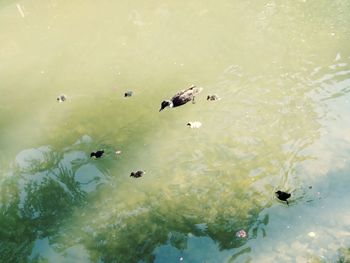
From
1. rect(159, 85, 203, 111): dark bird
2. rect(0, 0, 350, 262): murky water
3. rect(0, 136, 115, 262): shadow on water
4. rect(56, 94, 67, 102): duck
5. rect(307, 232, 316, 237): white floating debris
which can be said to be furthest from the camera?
rect(56, 94, 67, 102): duck

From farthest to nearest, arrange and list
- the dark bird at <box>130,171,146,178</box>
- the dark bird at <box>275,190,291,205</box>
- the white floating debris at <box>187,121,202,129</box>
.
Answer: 1. the white floating debris at <box>187,121,202,129</box>
2. the dark bird at <box>130,171,146,178</box>
3. the dark bird at <box>275,190,291,205</box>

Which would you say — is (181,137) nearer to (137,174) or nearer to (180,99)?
(180,99)

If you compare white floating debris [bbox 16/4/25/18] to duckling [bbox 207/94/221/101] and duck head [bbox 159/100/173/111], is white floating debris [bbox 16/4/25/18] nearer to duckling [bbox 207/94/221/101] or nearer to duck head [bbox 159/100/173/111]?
duck head [bbox 159/100/173/111]

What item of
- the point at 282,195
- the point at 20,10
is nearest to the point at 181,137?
the point at 282,195

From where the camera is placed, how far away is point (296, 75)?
8609 mm

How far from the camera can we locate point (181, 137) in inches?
291

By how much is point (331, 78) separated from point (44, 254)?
6.33 meters

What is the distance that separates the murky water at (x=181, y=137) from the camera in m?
5.80

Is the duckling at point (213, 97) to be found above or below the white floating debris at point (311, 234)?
above

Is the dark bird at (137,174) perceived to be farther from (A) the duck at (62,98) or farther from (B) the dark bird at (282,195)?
(A) the duck at (62,98)

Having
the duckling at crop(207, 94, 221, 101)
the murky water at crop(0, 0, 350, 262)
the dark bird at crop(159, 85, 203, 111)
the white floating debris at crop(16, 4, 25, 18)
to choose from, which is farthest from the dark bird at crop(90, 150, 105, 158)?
the white floating debris at crop(16, 4, 25, 18)

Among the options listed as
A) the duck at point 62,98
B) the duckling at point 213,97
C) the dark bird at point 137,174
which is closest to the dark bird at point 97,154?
the dark bird at point 137,174

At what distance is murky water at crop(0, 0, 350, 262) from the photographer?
5797 millimetres

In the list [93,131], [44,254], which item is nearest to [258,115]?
[93,131]
